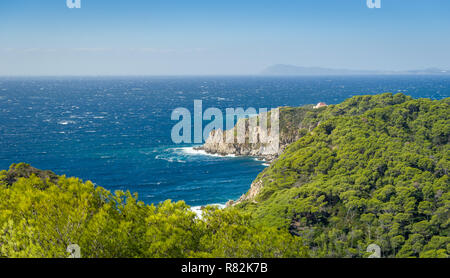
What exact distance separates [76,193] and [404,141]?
144 feet

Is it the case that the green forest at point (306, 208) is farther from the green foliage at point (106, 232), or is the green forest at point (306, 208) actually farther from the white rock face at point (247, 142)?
the white rock face at point (247, 142)

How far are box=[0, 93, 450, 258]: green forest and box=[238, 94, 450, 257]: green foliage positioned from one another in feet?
0.38

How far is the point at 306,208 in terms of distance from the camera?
38.2 metres

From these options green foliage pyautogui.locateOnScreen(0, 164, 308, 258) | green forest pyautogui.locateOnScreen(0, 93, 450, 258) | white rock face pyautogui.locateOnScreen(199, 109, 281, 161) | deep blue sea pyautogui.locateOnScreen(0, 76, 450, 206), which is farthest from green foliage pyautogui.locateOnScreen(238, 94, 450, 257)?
white rock face pyautogui.locateOnScreen(199, 109, 281, 161)

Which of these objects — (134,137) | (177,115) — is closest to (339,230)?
(134,137)

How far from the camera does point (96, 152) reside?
88938mm

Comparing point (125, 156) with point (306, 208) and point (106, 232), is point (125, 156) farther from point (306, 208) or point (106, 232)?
point (106, 232)

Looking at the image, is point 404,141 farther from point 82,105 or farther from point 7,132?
point 82,105

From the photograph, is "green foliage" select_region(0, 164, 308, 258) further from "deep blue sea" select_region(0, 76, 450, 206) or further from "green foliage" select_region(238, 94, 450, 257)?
"deep blue sea" select_region(0, 76, 450, 206)

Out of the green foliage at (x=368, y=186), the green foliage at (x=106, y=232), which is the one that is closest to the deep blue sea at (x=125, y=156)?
the green foliage at (x=368, y=186)

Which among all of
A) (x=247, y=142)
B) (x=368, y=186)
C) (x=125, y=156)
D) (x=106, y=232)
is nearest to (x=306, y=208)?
(x=368, y=186)

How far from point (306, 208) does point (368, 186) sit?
8.07 m

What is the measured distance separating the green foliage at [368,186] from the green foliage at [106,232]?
13.4 metres
